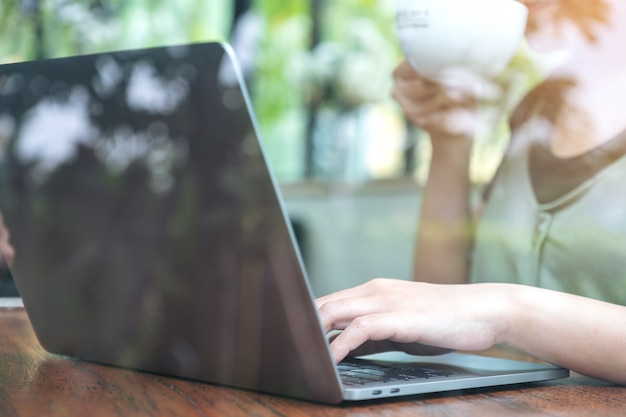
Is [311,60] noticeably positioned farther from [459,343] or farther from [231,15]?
[459,343]

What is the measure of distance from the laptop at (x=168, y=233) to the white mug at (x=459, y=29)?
326mm

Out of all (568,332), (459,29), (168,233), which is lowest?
(568,332)

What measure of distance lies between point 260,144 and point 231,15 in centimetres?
286

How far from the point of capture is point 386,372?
0.59m

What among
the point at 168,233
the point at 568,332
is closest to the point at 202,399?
the point at 168,233

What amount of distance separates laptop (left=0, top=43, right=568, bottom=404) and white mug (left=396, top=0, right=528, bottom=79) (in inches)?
12.8

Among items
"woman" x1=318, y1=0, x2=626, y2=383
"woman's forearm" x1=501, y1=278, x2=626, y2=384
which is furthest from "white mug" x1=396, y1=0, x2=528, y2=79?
"woman's forearm" x1=501, y1=278, x2=626, y2=384

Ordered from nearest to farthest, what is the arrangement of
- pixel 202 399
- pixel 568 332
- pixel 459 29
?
1. pixel 202 399
2. pixel 568 332
3. pixel 459 29

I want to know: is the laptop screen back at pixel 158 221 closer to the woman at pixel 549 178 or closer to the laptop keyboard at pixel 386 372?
the laptop keyboard at pixel 386 372

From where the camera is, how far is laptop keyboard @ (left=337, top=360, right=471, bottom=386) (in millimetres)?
546

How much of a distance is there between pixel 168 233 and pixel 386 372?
0.63ft

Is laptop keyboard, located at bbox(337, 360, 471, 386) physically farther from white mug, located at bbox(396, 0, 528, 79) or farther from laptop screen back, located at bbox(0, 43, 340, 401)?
white mug, located at bbox(396, 0, 528, 79)

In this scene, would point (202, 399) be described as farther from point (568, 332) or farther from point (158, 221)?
point (568, 332)

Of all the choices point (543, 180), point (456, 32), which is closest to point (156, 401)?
point (456, 32)
